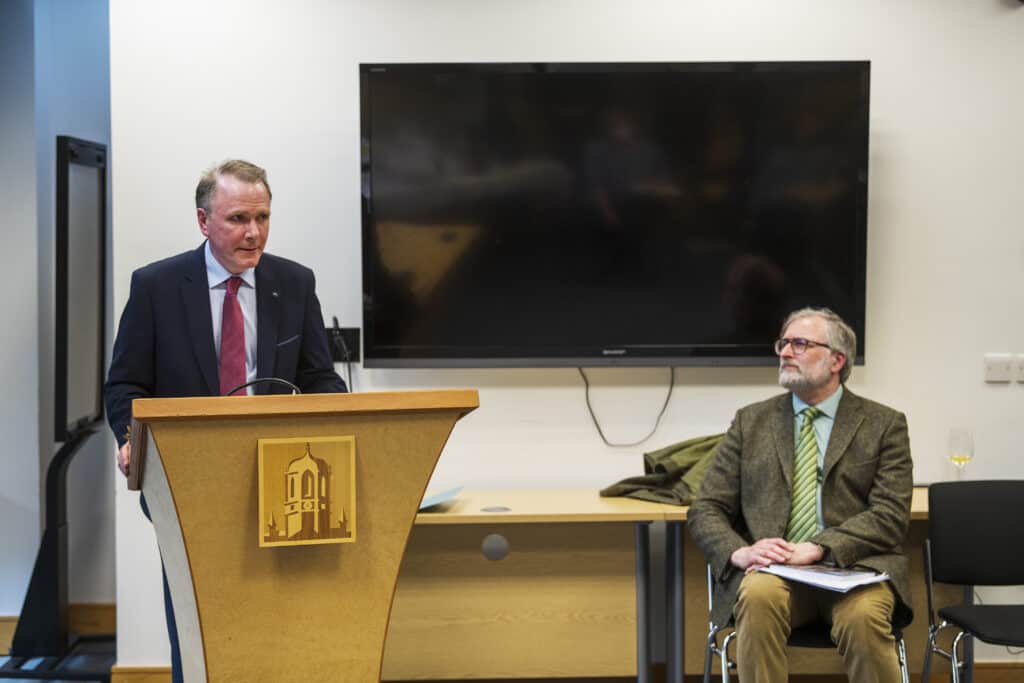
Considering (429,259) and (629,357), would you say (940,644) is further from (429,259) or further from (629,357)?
(429,259)

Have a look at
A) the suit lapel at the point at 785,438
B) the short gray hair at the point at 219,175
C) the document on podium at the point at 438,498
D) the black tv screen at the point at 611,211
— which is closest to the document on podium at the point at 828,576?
the suit lapel at the point at 785,438

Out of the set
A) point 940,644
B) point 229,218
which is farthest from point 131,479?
point 940,644

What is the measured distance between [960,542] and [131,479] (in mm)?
2494

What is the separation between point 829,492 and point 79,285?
8.75 feet

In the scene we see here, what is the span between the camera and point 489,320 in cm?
399

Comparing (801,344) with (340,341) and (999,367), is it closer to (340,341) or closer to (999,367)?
(999,367)

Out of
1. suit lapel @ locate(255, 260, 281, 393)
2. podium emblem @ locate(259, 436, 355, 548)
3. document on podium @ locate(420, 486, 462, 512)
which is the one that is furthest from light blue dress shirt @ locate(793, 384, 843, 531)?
podium emblem @ locate(259, 436, 355, 548)

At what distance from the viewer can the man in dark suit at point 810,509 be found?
321 cm

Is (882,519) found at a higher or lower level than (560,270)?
lower

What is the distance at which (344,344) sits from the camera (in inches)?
160

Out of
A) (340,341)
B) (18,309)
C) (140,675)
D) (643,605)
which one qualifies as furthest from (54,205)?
(643,605)

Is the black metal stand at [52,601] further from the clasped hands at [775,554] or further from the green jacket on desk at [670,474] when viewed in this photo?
the clasped hands at [775,554]

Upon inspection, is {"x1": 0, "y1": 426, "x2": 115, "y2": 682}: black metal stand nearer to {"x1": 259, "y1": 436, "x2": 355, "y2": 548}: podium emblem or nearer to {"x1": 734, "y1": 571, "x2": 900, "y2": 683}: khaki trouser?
{"x1": 734, "y1": 571, "x2": 900, "y2": 683}: khaki trouser

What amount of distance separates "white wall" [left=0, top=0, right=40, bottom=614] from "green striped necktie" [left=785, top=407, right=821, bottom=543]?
288cm
